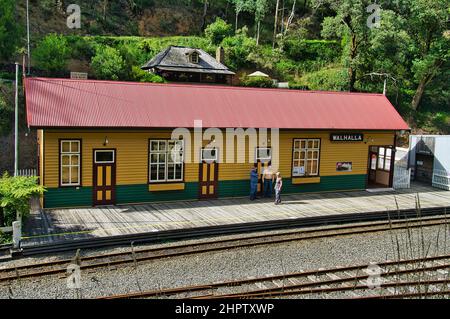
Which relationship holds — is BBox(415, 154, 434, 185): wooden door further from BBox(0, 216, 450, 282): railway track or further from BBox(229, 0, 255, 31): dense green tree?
BBox(229, 0, 255, 31): dense green tree

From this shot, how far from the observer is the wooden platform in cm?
1352

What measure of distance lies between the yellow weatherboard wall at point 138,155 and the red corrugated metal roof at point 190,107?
46 cm

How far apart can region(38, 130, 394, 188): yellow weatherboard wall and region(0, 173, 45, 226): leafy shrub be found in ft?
6.60

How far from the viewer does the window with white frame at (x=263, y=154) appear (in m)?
18.7

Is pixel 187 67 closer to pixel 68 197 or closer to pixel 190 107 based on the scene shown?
pixel 190 107

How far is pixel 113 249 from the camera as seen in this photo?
41.7ft

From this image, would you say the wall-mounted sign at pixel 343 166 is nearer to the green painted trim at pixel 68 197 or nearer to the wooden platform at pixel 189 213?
the wooden platform at pixel 189 213

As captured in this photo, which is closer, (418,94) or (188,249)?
(188,249)

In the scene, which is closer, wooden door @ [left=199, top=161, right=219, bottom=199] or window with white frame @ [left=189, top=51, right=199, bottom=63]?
wooden door @ [left=199, top=161, right=219, bottom=199]

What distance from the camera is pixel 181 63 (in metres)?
35.8

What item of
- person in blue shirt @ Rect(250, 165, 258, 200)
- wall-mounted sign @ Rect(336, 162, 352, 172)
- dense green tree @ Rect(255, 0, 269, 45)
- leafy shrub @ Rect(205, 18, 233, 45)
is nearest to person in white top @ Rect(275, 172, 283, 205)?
person in blue shirt @ Rect(250, 165, 258, 200)

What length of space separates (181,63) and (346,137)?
1913 centimetres

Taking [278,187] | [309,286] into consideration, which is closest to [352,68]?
[278,187]

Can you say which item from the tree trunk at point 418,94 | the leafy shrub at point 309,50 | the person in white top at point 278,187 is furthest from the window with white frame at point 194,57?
the person in white top at point 278,187
